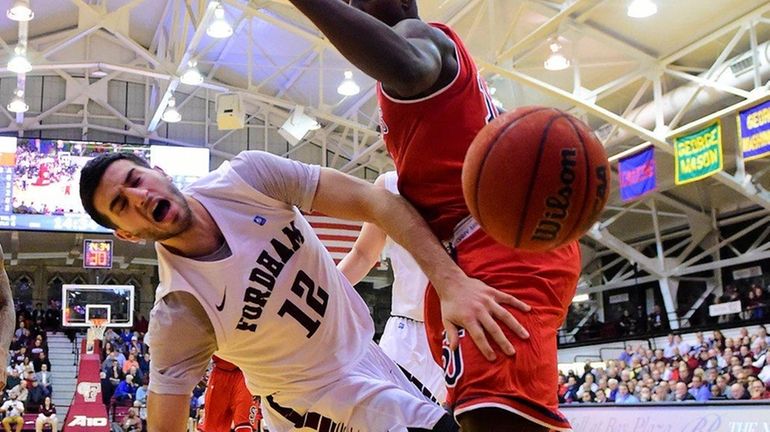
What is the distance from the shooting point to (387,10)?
6.93 ft

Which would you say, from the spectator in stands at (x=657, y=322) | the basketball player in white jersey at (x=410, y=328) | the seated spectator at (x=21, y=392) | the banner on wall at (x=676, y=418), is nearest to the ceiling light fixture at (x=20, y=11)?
the seated spectator at (x=21, y=392)

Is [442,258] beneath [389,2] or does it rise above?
beneath

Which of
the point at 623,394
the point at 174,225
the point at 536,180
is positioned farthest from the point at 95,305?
the point at 536,180

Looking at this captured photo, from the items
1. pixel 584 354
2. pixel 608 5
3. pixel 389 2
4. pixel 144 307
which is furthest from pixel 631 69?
pixel 144 307

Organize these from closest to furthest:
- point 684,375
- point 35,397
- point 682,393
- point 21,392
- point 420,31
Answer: point 420,31 → point 682,393 → point 684,375 → point 21,392 → point 35,397

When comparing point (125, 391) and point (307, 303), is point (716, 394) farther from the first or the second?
point (125, 391)

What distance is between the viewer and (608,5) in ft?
41.2

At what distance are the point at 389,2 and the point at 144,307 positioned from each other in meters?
27.4

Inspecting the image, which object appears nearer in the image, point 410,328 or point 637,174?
point 410,328

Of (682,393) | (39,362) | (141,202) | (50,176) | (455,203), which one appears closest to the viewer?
(455,203)

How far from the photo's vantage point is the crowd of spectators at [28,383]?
14453 mm

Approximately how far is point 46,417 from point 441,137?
14.8m

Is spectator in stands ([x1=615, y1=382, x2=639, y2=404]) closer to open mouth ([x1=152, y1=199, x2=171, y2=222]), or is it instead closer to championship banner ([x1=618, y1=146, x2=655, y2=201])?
championship banner ([x1=618, y1=146, x2=655, y2=201])

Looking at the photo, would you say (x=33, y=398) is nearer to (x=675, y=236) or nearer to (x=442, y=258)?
(x=675, y=236)
